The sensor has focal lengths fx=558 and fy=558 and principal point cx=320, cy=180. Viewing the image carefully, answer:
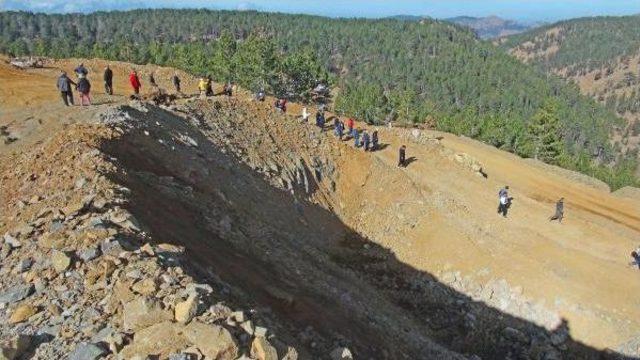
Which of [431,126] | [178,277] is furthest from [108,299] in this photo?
[431,126]

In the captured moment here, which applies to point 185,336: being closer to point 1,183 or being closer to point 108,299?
point 108,299

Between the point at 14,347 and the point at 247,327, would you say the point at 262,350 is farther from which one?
the point at 14,347

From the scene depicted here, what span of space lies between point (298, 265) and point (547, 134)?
67917mm

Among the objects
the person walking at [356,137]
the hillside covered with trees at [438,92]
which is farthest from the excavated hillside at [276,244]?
the hillside covered with trees at [438,92]

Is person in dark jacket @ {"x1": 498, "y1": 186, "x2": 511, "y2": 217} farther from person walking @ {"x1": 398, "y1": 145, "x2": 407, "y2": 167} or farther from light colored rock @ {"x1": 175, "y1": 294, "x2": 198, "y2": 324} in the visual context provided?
light colored rock @ {"x1": 175, "y1": 294, "x2": 198, "y2": 324}

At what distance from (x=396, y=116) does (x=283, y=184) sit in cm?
8882

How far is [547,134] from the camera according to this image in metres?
80.4

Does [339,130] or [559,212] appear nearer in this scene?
[559,212]

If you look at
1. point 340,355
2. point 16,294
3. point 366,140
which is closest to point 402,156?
point 366,140

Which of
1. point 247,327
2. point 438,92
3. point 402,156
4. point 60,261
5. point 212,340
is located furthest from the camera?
point 438,92

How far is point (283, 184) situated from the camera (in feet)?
106

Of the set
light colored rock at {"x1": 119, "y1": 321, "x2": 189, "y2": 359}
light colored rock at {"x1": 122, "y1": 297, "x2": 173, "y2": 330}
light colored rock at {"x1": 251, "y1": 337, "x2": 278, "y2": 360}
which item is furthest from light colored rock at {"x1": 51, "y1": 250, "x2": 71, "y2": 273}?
light colored rock at {"x1": 251, "y1": 337, "x2": 278, "y2": 360}

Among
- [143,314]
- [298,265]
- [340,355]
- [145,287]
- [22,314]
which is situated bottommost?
[298,265]

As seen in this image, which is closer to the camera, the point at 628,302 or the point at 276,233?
the point at 276,233
